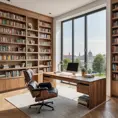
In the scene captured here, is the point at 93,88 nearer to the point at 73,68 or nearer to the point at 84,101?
the point at 84,101

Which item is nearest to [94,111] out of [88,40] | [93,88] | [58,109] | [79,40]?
[93,88]

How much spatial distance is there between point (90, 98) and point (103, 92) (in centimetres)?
60

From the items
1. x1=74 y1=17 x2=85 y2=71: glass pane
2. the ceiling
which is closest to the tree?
x1=74 y1=17 x2=85 y2=71: glass pane

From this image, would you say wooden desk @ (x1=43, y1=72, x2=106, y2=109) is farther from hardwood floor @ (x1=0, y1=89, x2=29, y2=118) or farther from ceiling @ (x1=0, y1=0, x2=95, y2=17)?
ceiling @ (x1=0, y1=0, x2=95, y2=17)

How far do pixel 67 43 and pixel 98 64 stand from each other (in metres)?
1.98

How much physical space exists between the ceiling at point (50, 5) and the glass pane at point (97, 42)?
2.47 feet

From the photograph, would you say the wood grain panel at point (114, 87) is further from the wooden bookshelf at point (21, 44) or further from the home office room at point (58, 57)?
the wooden bookshelf at point (21, 44)

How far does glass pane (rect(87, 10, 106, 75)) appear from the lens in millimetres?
4677

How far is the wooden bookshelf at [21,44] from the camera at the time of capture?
4605 millimetres

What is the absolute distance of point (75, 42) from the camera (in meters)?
5.68

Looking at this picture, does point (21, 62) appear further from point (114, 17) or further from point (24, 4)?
point (114, 17)

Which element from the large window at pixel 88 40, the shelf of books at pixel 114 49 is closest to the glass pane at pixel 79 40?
the large window at pixel 88 40

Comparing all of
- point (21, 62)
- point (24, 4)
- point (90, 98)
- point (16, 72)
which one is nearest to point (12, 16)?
point (24, 4)

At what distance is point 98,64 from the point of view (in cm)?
478
